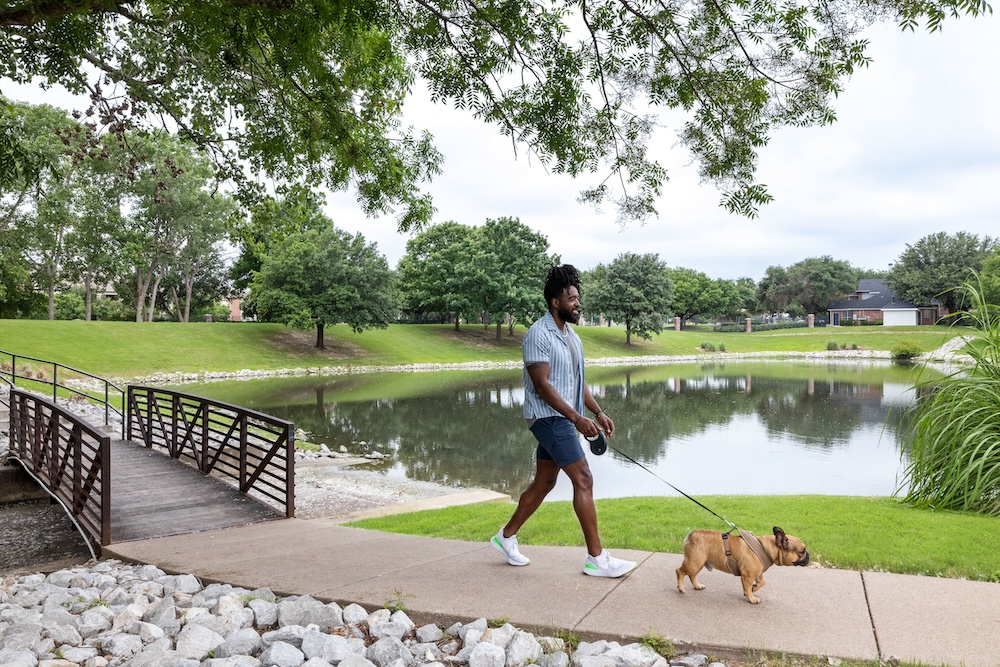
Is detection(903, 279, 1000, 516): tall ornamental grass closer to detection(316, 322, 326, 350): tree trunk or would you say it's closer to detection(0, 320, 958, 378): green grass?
detection(0, 320, 958, 378): green grass

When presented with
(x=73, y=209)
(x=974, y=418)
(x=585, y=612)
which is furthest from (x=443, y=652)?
(x=73, y=209)

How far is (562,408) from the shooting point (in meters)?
4.09

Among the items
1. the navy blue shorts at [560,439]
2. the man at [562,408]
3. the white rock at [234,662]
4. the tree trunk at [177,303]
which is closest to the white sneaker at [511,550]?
the man at [562,408]

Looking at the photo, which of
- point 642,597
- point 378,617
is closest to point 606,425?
point 642,597

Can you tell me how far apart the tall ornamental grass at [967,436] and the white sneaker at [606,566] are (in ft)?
14.0

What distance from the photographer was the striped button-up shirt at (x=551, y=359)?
4.20 metres

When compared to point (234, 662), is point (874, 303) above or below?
above

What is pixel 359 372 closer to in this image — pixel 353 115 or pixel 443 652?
pixel 353 115

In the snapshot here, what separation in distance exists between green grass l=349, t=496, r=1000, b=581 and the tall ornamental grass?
0.38 metres

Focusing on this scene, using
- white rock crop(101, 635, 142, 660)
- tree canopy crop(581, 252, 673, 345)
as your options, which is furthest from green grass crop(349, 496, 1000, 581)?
tree canopy crop(581, 252, 673, 345)

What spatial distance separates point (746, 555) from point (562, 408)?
128 centimetres

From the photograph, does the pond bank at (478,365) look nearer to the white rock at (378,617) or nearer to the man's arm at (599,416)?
the man's arm at (599,416)

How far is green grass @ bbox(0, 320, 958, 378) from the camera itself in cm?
3172

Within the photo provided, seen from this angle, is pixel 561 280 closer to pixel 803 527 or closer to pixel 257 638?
Result: pixel 257 638
